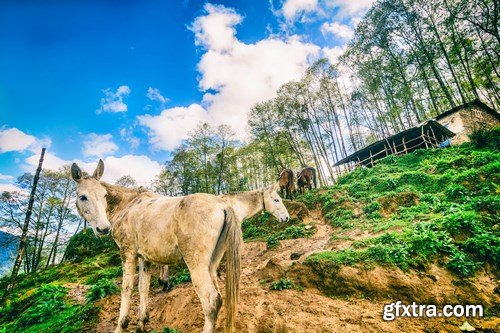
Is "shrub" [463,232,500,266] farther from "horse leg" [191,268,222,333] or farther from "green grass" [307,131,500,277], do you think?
"horse leg" [191,268,222,333]

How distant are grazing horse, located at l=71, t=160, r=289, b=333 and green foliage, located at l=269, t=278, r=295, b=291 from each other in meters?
2.49

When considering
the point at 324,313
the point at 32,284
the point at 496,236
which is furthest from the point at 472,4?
the point at 32,284

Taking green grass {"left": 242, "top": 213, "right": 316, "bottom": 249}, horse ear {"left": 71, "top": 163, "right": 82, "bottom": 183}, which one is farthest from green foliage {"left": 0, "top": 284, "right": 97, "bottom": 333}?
green grass {"left": 242, "top": 213, "right": 316, "bottom": 249}

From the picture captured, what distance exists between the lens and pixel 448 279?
15.6ft

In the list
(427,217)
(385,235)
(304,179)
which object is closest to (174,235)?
(385,235)

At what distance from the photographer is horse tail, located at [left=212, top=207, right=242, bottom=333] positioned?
3.17 metres

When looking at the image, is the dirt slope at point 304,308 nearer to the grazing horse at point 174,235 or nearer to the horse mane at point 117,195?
the grazing horse at point 174,235

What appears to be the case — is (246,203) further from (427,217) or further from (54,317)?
(427,217)

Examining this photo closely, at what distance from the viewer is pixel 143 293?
4246 millimetres

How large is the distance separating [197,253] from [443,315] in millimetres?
4394

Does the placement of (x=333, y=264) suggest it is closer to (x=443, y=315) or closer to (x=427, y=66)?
(x=443, y=315)

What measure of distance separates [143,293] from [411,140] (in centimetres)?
2428

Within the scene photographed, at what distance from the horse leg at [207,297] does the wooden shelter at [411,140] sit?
2332cm

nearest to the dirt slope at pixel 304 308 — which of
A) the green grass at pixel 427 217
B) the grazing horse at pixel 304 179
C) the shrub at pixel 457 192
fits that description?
the green grass at pixel 427 217
